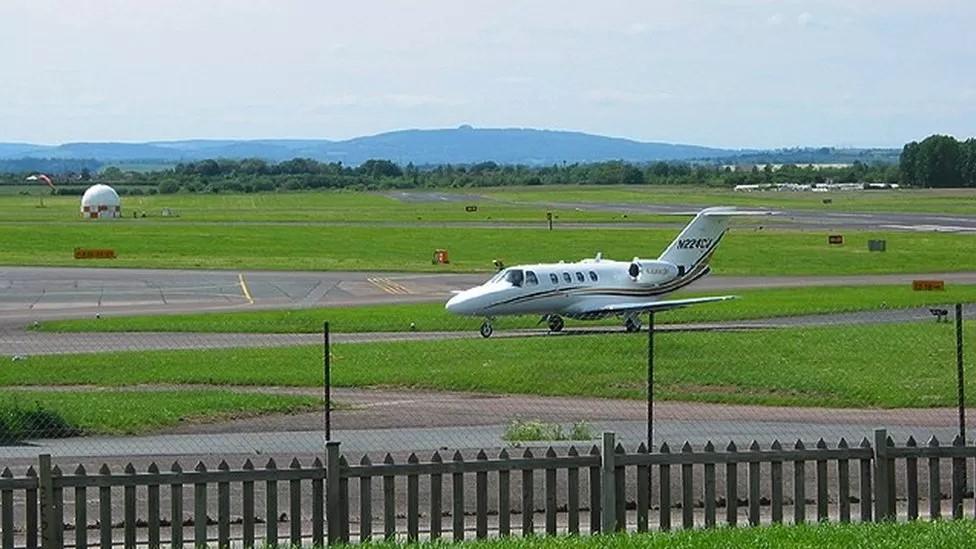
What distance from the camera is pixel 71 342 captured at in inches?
1443

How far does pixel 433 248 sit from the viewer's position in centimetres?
7862

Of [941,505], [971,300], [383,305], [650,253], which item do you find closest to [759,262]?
[650,253]

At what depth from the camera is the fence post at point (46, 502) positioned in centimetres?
1217

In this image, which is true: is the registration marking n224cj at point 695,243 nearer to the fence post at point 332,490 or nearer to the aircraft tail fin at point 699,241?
the aircraft tail fin at point 699,241

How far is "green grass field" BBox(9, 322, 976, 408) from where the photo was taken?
83.5ft

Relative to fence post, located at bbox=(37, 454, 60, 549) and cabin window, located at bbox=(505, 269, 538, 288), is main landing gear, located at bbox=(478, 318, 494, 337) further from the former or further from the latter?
fence post, located at bbox=(37, 454, 60, 549)

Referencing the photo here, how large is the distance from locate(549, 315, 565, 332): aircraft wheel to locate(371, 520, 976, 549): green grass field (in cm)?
2618

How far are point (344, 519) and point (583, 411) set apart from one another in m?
11.0

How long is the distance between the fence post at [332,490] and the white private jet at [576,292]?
2470 cm

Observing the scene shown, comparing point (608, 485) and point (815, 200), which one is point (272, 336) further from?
point (815, 200)

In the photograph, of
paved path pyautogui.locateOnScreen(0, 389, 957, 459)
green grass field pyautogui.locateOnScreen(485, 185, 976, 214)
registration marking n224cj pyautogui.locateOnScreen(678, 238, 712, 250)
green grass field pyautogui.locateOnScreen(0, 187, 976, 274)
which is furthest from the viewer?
green grass field pyautogui.locateOnScreen(485, 185, 976, 214)

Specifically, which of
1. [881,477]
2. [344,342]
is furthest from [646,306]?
[881,477]

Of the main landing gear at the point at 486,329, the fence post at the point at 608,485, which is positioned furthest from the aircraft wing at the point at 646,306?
the fence post at the point at 608,485

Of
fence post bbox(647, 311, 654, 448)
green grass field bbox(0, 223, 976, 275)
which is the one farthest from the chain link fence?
green grass field bbox(0, 223, 976, 275)
